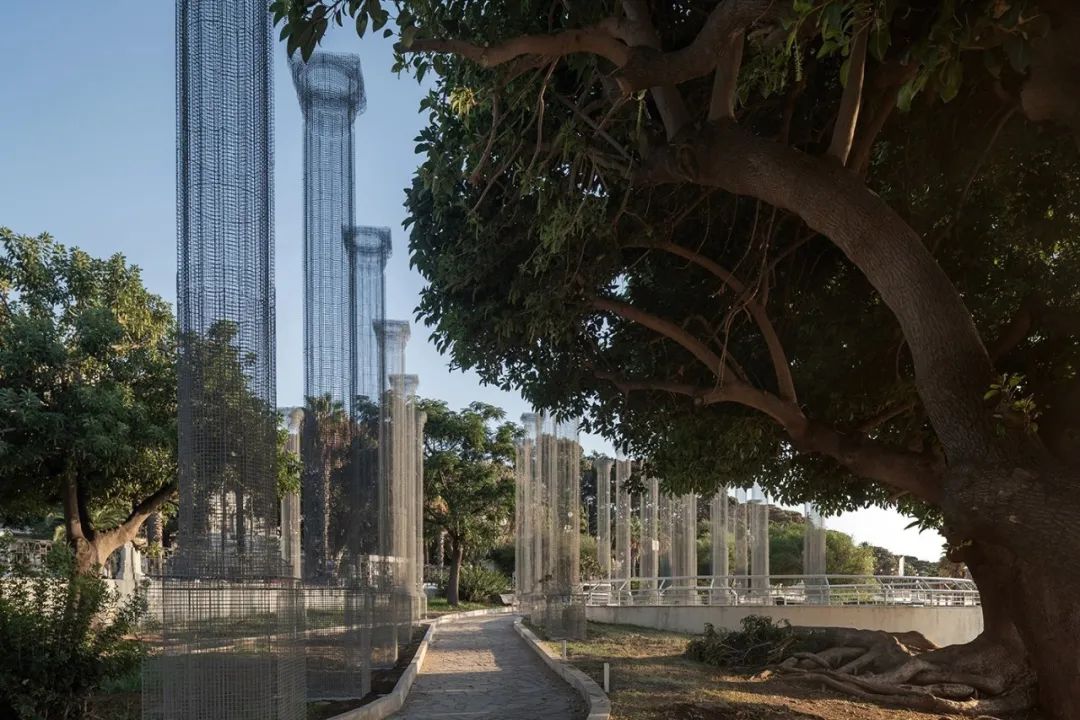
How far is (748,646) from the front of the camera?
18.0 meters

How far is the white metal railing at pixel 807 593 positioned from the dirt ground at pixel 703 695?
8933 millimetres

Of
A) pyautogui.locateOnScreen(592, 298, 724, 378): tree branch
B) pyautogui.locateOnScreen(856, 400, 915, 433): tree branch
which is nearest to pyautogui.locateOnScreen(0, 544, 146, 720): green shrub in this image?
pyautogui.locateOnScreen(592, 298, 724, 378): tree branch

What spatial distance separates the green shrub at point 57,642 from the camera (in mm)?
8773

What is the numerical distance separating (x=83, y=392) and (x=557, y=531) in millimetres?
9762

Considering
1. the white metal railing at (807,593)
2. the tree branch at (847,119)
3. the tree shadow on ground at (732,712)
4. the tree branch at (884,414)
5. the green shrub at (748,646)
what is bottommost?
the white metal railing at (807,593)

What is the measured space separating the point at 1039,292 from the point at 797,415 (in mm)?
3349

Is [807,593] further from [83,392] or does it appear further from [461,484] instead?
[461,484]

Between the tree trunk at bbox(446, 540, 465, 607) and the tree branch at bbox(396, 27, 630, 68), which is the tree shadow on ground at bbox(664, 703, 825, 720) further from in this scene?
the tree trunk at bbox(446, 540, 465, 607)

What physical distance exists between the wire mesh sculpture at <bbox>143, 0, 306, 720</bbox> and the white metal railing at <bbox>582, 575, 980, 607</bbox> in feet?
64.1

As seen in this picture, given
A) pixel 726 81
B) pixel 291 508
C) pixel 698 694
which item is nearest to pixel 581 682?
pixel 698 694

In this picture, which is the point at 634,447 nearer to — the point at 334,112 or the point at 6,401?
the point at 334,112

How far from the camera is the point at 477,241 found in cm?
1098

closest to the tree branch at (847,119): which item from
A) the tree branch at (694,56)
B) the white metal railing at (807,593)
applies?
the tree branch at (694,56)

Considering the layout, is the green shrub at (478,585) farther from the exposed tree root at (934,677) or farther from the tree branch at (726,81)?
the tree branch at (726,81)
